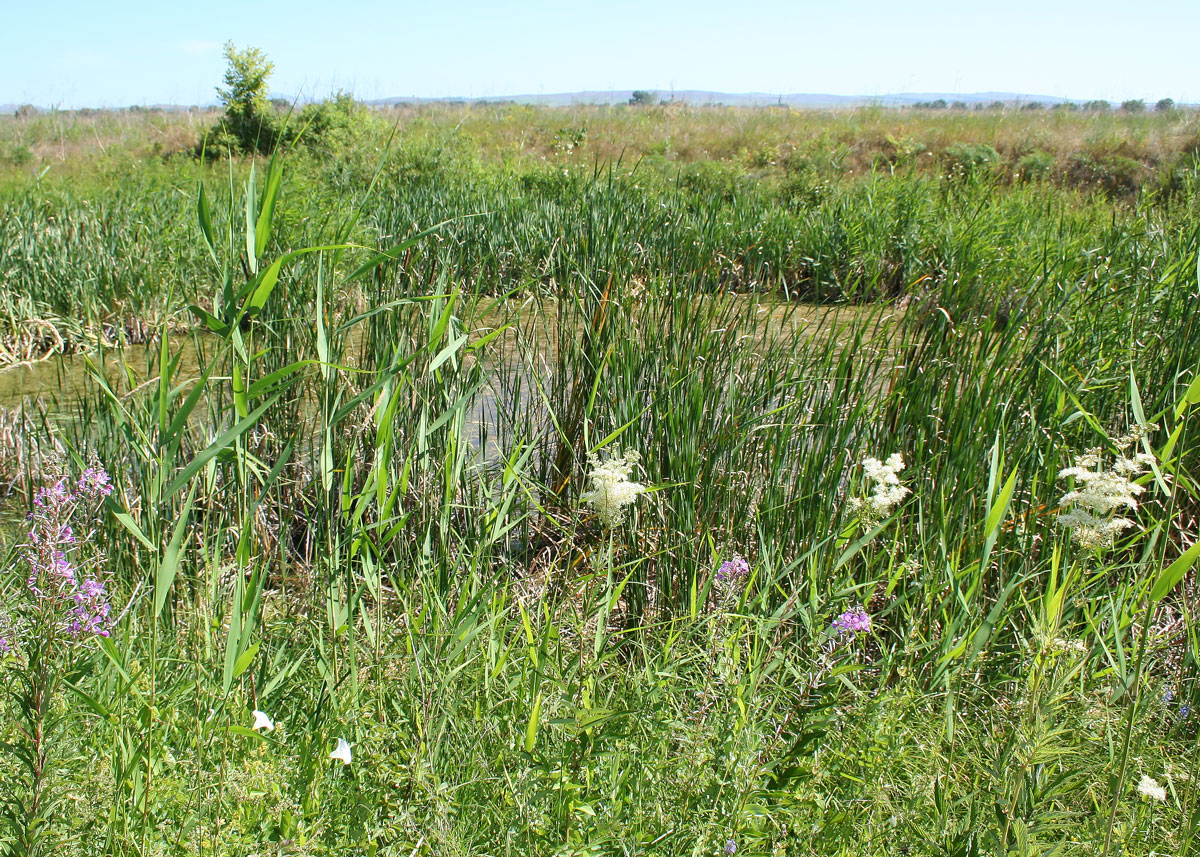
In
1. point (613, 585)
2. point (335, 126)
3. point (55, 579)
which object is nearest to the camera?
point (55, 579)

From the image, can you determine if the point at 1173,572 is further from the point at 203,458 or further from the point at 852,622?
the point at 203,458

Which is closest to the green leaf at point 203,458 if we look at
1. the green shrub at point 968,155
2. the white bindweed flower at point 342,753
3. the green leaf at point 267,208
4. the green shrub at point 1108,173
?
the green leaf at point 267,208

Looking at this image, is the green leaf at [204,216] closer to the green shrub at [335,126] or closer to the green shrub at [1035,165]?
the green shrub at [335,126]

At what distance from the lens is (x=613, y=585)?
84.7 inches

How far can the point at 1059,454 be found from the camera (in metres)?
2.31

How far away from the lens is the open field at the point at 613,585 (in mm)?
1228

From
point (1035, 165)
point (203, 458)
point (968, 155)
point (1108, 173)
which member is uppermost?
point (968, 155)

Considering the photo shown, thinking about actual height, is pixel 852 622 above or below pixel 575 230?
below

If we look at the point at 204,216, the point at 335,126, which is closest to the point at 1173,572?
the point at 204,216

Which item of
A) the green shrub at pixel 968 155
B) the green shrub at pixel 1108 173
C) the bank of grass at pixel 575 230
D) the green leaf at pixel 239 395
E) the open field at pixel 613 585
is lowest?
the open field at pixel 613 585

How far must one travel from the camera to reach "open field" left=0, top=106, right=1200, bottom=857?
1.23 metres

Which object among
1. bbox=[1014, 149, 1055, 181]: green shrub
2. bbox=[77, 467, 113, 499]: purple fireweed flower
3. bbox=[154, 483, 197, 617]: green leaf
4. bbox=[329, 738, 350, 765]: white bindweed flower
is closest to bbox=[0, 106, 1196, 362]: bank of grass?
bbox=[77, 467, 113, 499]: purple fireweed flower

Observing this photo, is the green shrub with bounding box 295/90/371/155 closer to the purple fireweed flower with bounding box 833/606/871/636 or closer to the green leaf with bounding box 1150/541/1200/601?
the purple fireweed flower with bounding box 833/606/871/636

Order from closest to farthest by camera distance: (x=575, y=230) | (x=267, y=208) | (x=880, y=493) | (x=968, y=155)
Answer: (x=267, y=208)
(x=880, y=493)
(x=575, y=230)
(x=968, y=155)
